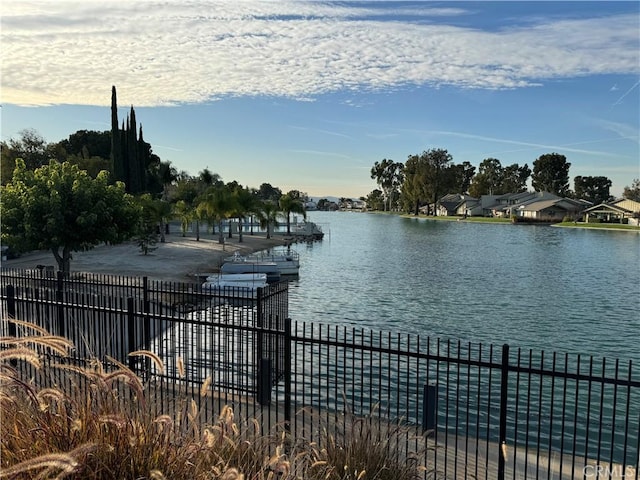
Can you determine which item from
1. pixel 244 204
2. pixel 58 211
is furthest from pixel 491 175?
pixel 58 211

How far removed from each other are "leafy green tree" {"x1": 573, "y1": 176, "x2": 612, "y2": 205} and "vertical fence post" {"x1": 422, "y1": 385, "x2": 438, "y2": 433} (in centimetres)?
15777

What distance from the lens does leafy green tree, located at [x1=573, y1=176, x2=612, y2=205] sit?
484 ft

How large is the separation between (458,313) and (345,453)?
19.4m

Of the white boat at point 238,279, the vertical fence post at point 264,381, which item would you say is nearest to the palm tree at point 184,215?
the white boat at point 238,279

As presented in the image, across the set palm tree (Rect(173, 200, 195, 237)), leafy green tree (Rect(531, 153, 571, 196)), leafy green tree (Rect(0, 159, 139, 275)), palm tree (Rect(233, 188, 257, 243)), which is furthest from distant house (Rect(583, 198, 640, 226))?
leafy green tree (Rect(0, 159, 139, 275))

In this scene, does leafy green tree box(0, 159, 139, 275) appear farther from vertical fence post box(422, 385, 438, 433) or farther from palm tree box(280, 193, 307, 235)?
palm tree box(280, 193, 307, 235)

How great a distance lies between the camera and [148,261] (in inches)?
1373

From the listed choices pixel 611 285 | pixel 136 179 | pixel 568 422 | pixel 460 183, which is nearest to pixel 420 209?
pixel 460 183

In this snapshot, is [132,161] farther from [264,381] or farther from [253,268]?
[264,381]

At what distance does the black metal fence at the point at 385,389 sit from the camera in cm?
621

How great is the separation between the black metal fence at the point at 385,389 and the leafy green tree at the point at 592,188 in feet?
494

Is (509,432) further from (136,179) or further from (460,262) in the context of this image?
(136,179)

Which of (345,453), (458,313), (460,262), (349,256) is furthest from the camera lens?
(349,256)

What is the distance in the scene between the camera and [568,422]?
37.0 ft
